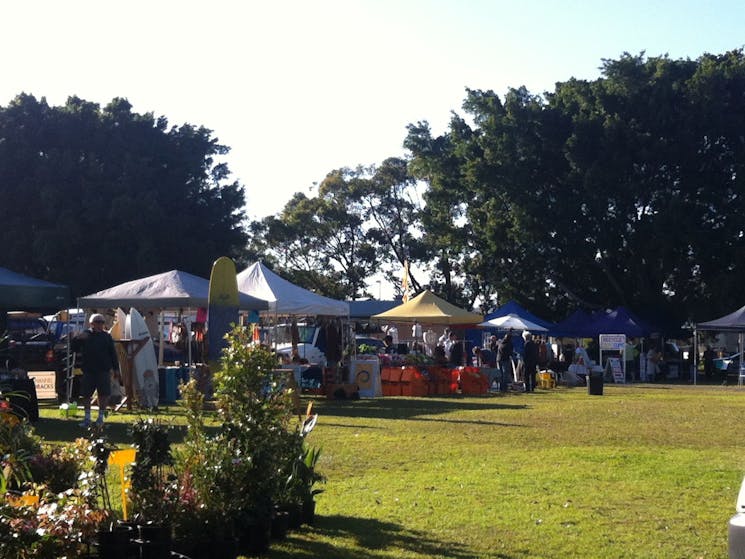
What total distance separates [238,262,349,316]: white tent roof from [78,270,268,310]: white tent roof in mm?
1611

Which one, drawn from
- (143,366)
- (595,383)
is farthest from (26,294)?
(595,383)

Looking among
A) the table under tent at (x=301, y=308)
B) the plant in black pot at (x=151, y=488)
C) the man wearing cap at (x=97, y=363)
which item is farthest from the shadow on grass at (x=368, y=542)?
the table under tent at (x=301, y=308)

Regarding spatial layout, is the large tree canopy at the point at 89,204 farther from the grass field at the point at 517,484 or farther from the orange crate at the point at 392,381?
the grass field at the point at 517,484

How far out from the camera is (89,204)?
44.5 metres

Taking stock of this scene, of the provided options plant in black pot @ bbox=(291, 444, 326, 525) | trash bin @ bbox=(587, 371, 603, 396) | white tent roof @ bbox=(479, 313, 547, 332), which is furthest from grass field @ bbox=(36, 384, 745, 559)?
white tent roof @ bbox=(479, 313, 547, 332)

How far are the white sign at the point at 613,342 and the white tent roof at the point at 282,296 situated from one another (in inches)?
624

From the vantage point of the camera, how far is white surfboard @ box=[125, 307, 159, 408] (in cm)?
1862

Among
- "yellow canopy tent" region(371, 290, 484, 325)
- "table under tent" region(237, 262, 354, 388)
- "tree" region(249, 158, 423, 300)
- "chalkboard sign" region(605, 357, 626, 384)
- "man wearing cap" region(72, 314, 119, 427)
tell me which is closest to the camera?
"man wearing cap" region(72, 314, 119, 427)

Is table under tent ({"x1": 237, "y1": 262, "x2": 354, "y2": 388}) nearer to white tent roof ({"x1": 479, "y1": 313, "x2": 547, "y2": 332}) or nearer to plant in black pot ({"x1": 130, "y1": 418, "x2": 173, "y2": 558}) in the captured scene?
white tent roof ({"x1": 479, "y1": 313, "x2": 547, "y2": 332})

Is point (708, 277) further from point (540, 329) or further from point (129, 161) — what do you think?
point (129, 161)

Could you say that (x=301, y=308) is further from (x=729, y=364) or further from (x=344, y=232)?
(x=344, y=232)

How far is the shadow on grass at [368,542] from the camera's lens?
23.1 feet

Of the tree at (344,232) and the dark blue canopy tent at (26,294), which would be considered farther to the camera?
the tree at (344,232)

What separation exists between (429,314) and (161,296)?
9.83 m
